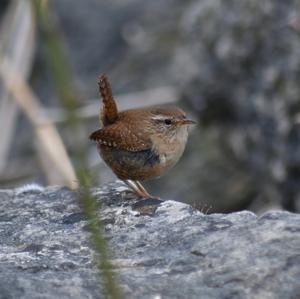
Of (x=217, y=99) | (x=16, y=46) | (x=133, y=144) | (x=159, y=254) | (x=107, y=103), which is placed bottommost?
(x=159, y=254)

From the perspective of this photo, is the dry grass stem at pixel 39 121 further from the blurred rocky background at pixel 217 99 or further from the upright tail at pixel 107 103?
the upright tail at pixel 107 103

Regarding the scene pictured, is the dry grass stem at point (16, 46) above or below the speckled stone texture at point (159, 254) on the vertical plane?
above

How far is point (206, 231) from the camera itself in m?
3.48

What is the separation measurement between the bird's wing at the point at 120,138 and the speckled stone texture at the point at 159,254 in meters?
0.51

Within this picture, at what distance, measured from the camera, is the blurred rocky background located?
670cm

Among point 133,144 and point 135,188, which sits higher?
point 133,144

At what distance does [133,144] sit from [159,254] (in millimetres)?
1183

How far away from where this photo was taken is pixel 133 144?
4.49 metres

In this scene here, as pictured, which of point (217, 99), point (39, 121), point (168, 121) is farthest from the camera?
point (217, 99)

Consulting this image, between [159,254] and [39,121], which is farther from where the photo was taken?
[39,121]

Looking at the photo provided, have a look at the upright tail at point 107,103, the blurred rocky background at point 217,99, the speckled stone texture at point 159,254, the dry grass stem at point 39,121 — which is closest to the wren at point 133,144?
the upright tail at point 107,103

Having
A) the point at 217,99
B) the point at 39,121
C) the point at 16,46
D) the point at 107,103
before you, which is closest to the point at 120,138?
the point at 107,103

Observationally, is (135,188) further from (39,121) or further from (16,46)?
(16,46)

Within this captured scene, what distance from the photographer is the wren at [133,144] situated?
14.7 ft
